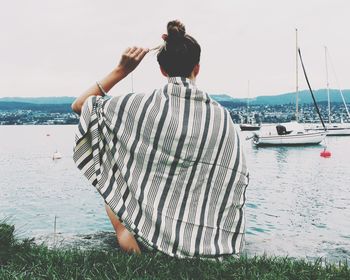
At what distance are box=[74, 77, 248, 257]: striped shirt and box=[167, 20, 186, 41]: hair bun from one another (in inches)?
10.9

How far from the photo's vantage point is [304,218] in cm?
1711

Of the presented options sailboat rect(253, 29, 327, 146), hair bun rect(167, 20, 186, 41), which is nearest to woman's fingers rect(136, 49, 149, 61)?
hair bun rect(167, 20, 186, 41)

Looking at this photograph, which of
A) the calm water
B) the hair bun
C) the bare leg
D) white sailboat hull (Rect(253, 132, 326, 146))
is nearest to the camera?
the hair bun

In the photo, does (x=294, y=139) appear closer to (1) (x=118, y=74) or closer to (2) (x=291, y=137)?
(2) (x=291, y=137)

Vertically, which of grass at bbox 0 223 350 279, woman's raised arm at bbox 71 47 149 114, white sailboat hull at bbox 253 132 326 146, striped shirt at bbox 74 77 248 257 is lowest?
white sailboat hull at bbox 253 132 326 146

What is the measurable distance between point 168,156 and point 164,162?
5 cm

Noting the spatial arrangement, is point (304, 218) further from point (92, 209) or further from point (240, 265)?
point (240, 265)

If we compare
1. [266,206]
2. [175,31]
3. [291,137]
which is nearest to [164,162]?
[175,31]

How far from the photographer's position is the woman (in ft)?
9.57

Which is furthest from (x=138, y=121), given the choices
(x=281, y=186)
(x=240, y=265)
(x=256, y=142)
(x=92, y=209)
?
(x=256, y=142)

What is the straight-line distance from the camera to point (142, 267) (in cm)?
285

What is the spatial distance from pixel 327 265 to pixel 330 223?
548 inches

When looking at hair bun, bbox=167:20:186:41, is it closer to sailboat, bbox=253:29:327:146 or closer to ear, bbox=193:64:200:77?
ear, bbox=193:64:200:77

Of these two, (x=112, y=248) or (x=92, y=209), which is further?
(x=92, y=209)
